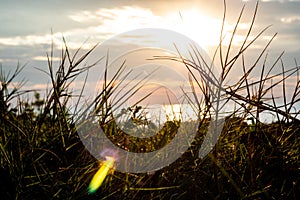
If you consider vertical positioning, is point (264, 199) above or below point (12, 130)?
below

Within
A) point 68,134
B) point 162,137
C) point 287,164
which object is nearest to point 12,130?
point 68,134

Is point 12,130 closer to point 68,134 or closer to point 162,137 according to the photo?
point 68,134

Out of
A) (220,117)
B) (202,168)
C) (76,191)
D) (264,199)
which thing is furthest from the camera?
(220,117)

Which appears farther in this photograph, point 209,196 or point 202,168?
point 202,168

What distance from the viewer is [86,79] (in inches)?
120

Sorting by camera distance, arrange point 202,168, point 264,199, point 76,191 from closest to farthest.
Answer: point 76,191, point 264,199, point 202,168

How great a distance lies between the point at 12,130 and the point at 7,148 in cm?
14

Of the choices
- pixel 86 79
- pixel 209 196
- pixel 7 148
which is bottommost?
pixel 209 196

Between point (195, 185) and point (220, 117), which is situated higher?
point (220, 117)

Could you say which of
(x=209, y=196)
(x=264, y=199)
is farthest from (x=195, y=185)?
(x=264, y=199)

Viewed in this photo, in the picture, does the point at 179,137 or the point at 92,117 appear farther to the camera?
the point at 179,137

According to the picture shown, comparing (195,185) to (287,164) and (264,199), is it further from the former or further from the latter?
(287,164)

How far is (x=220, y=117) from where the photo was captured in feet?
10.5

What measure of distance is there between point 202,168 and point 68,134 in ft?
2.53
